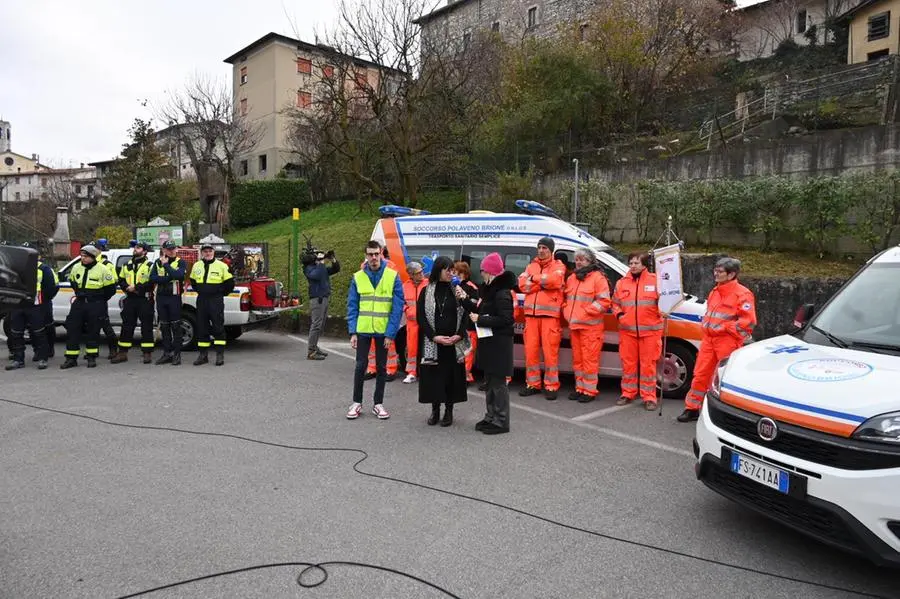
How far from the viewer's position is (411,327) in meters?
9.02

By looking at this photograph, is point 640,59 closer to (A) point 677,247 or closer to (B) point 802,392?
(A) point 677,247

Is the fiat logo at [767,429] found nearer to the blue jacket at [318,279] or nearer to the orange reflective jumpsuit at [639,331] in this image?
the orange reflective jumpsuit at [639,331]

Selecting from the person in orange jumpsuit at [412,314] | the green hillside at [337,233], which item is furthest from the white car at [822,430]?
the green hillside at [337,233]

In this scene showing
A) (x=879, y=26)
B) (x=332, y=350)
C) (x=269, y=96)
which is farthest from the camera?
(x=269, y=96)

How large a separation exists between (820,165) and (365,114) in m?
15.4

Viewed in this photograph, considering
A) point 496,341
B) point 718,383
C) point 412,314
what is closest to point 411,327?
point 412,314

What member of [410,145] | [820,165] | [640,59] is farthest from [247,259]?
[640,59]

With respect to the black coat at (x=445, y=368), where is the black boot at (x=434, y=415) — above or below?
below

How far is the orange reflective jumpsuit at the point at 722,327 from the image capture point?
6379 millimetres

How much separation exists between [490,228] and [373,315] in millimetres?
2858

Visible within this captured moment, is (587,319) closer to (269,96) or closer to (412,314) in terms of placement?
(412,314)

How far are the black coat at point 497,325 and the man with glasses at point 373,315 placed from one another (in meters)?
1.10

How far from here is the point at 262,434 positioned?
6.16 m

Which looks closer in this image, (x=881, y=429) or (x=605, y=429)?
(x=881, y=429)
